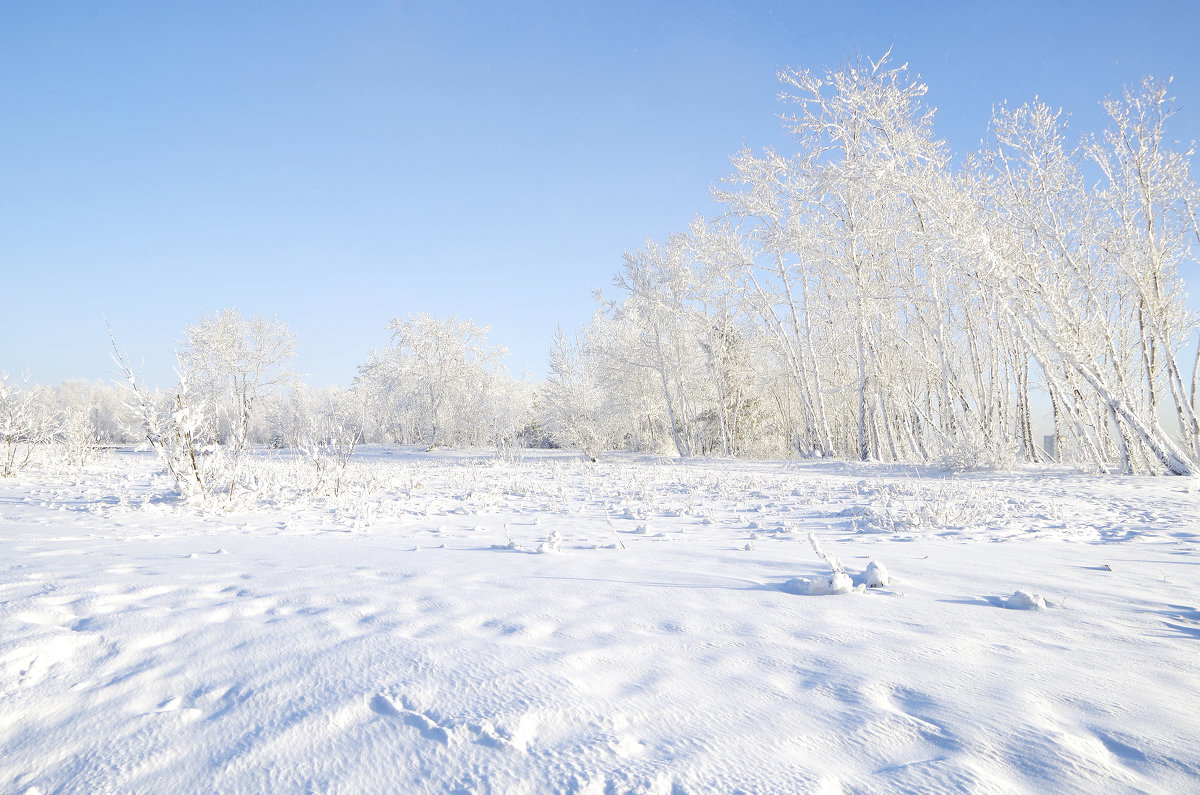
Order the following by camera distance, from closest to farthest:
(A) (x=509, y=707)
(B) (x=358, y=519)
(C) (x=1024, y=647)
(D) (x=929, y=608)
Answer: (A) (x=509, y=707)
(C) (x=1024, y=647)
(D) (x=929, y=608)
(B) (x=358, y=519)

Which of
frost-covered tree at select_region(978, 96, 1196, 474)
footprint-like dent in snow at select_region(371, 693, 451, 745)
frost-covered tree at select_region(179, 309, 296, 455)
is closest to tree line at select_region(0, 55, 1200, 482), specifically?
frost-covered tree at select_region(978, 96, 1196, 474)

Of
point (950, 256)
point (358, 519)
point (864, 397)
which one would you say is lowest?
point (358, 519)

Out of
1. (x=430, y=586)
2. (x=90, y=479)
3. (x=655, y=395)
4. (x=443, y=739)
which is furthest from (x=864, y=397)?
(x=90, y=479)

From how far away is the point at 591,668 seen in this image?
178cm

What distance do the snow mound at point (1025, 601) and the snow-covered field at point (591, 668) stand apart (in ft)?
0.05

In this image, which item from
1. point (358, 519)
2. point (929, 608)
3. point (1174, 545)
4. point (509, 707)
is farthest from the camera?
point (358, 519)

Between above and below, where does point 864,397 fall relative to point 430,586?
above

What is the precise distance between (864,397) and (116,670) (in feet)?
52.5

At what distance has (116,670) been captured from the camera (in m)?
1.81

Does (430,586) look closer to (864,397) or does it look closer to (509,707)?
(509,707)

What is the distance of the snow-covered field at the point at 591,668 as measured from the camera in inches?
49.1

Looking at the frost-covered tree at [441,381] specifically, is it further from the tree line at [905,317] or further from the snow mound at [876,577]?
the snow mound at [876,577]

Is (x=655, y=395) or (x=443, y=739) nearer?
(x=443, y=739)

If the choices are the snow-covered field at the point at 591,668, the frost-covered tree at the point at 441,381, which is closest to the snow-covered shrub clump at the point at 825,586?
the snow-covered field at the point at 591,668
